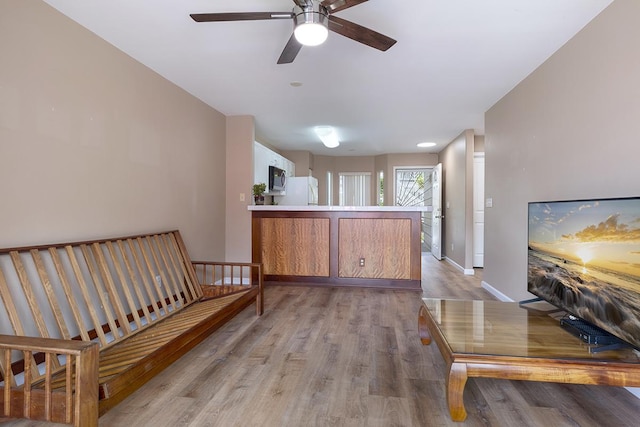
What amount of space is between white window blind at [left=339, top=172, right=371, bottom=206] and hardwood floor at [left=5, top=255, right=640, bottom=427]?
5.41 m

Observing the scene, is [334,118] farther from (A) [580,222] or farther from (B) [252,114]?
(A) [580,222]

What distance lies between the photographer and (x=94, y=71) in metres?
2.29

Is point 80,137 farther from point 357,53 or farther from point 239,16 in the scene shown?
point 357,53

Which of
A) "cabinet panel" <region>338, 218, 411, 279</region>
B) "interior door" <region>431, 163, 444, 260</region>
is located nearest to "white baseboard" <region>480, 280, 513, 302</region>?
"cabinet panel" <region>338, 218, 411, 279</region>

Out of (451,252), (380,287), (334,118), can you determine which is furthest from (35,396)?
(451,252)

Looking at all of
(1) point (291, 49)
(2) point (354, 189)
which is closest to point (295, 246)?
(1) point (291, 49)

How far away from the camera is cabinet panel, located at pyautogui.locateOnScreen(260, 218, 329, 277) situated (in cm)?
420

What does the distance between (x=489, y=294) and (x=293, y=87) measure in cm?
323

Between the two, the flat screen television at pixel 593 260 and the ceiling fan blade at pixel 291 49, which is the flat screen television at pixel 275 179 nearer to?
the ceiling fan blade at pixel 291 49

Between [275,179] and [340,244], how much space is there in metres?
1.70

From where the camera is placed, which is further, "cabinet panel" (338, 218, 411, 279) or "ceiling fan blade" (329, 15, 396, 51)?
"cabinet panel" (338, 218, 411, 279)

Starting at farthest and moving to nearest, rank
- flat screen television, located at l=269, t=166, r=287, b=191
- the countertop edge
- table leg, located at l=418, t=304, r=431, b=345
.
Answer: flat screen television, located at l=269, t=166, r=287, b=191, the countertop edge, table leg, located at l=418, t=304, r=431, b=345

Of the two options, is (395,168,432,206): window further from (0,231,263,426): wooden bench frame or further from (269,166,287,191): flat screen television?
(0,231,263,426): wooden bench frame

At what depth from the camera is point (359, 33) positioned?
186cm
